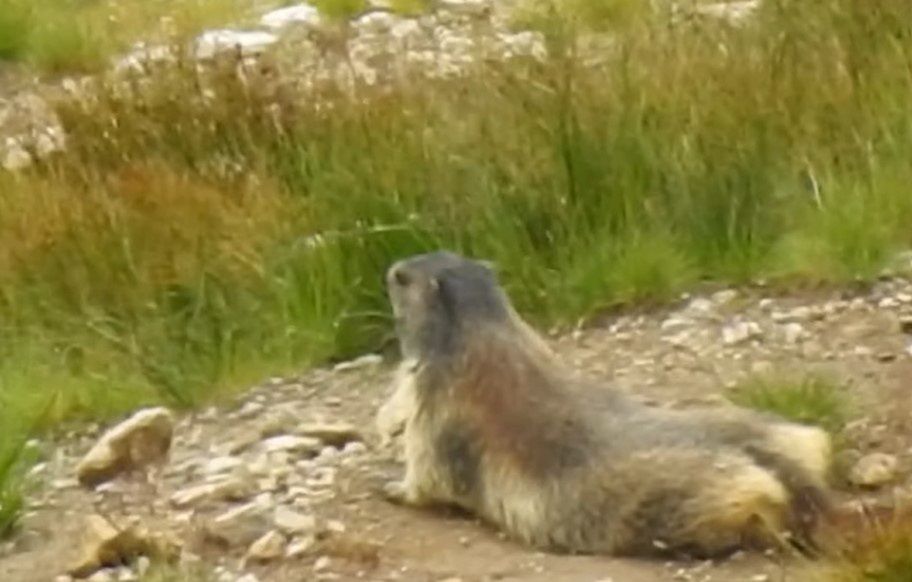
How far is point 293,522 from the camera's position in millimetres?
4883

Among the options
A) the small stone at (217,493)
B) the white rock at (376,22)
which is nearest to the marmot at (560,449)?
the small stone at (217,493)

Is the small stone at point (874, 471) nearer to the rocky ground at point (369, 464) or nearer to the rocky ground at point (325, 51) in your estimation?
the rocky ground at point (369, 464)

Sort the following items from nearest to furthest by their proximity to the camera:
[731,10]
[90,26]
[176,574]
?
[176,574]
[731,10]
[90,26]

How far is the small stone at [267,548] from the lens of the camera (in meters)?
4.72

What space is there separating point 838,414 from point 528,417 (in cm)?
81

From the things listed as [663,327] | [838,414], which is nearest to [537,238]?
[663,327]

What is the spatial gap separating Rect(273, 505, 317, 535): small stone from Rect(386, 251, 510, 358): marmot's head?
426 millimetres

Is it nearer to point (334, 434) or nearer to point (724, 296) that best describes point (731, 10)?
point (724, 296)

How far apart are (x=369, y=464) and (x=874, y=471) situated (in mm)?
1158

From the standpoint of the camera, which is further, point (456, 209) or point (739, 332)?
point (456, 209)

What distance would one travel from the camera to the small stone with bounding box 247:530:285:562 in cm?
472

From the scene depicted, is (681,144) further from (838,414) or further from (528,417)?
(528,417)

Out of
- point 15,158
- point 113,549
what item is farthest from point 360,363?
point 15,158

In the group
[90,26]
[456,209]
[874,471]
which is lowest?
[874,471]
